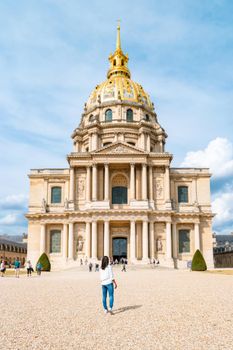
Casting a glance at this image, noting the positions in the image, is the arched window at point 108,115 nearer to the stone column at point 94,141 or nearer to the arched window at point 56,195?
the stone column at point 94,141

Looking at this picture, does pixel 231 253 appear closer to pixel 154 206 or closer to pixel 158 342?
pixel 154 206

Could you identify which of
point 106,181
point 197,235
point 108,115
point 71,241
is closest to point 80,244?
point 71,241

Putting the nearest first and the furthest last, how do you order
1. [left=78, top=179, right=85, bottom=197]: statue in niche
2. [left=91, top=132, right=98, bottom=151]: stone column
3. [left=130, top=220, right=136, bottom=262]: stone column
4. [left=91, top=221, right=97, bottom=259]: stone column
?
1. [left=91, top=221, right=97, bottom=259]: stone column
2. [left=130, top=220, right=136, bottom=262]: stone column
3. [left=78, top=179, right=85, bottom=197]: statue in niche
4. [left=91, top=132, right=98, bottom=151]: stone column

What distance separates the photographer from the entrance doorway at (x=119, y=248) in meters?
51.8

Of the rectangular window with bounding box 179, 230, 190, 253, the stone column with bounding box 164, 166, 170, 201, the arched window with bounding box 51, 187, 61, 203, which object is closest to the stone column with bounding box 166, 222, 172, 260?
the rectangular window with bounding box 179, 230, 190, 253

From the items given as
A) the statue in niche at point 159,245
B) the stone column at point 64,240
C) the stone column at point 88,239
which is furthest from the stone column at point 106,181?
the statue in niche at point 159,245

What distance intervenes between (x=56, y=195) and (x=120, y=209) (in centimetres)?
1091

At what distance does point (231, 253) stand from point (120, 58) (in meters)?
42.5

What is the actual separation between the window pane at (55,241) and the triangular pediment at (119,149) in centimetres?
1275

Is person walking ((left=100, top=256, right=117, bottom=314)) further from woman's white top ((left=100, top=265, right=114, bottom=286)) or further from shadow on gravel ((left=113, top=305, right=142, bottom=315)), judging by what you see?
shadow on gravel ((left=113, top=305, right=142, bottom=315))

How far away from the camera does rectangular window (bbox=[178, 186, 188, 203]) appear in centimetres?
5472

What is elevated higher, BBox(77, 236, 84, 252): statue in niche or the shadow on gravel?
BBox(77, 236, 84, 252): statue in niche

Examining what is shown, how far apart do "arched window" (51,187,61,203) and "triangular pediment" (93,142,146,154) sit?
8515mm

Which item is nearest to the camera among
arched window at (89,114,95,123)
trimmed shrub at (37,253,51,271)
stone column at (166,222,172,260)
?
trimmed shrub at (37,253,51,271)
